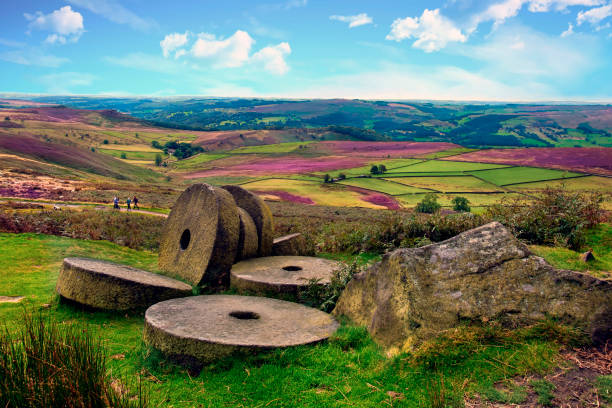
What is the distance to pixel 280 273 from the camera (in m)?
9.84

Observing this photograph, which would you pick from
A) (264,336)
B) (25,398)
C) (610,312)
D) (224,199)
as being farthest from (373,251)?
(25,398)

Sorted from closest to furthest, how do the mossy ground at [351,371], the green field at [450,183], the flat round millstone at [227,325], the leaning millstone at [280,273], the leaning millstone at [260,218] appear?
the mossy ground at [351,371]
the flat round millstone at [227,325]
the leaning millstone at [280,273]
the leaning millstone at [260,218]
the green field at [450,183]

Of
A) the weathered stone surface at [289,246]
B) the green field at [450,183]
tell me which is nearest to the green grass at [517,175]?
the green field at [450,183]

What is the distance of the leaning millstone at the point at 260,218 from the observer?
11.9 meters

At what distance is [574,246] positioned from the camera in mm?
9633

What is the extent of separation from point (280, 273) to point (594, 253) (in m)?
7.49

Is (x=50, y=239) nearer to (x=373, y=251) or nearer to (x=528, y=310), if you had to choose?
(x=373, y=251)

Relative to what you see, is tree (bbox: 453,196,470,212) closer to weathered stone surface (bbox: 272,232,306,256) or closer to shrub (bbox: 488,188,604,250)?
shrub (bbox: 488,188,604,250)

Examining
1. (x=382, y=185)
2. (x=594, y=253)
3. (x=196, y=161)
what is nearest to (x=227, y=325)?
(x=594, y=253)

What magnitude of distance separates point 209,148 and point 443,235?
123868mm

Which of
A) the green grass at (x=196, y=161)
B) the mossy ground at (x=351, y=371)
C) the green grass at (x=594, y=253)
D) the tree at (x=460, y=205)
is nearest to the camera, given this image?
the mossy ground at (x=351, y=371)

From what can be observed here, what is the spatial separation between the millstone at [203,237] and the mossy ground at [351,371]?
3.32 metres

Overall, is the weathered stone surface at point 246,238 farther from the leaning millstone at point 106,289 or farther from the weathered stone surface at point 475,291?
the weathered stone surface at point 475,291

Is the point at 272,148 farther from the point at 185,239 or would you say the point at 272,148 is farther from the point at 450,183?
the point at 185,239
